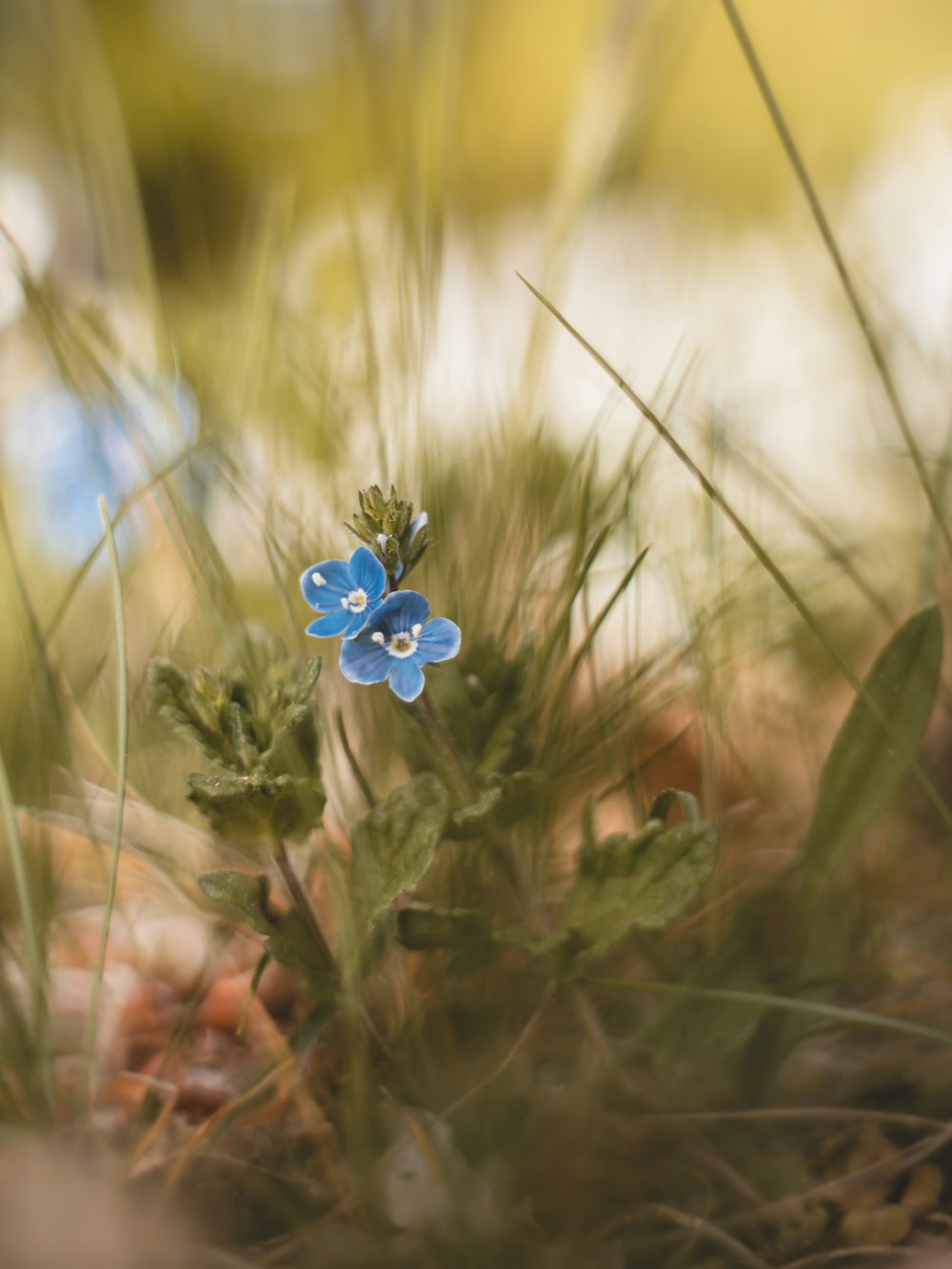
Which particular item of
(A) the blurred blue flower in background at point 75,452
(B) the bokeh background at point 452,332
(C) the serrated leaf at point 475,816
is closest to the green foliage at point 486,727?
(C) the serrated leaf at point 475,816

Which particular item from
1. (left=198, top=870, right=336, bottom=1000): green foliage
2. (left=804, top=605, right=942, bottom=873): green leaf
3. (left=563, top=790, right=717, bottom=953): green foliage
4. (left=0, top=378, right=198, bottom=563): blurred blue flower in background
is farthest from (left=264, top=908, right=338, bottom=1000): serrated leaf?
(left=0, top=378, right=198, bottom=563): blurred blue flower in background

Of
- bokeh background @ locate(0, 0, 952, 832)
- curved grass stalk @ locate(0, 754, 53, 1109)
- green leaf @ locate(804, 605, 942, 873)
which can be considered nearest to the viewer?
curved grass stalk @ locate(0, 754, 53, 1109)

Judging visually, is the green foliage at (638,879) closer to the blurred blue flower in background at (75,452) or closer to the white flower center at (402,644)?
the white flower center at (402,644)

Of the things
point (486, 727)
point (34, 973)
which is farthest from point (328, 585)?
point (34, 973)

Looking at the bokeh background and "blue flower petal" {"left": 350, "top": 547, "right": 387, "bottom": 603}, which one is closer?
"blue flower petal" {"left": 350, "top": 547, "right": 387, "bottom": 603}

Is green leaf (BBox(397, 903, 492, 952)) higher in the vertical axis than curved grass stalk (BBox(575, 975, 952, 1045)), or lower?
higher

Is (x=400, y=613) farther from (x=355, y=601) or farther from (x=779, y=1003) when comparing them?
(x=779, y=1003)

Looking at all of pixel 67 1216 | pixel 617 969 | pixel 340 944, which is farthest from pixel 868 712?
pixel 67 1216

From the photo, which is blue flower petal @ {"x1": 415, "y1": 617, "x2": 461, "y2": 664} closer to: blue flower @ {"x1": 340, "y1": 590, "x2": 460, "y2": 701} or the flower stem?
blue flower @ {"x1": 340, "y1": 590, "x2": 460, "y2": 701}
